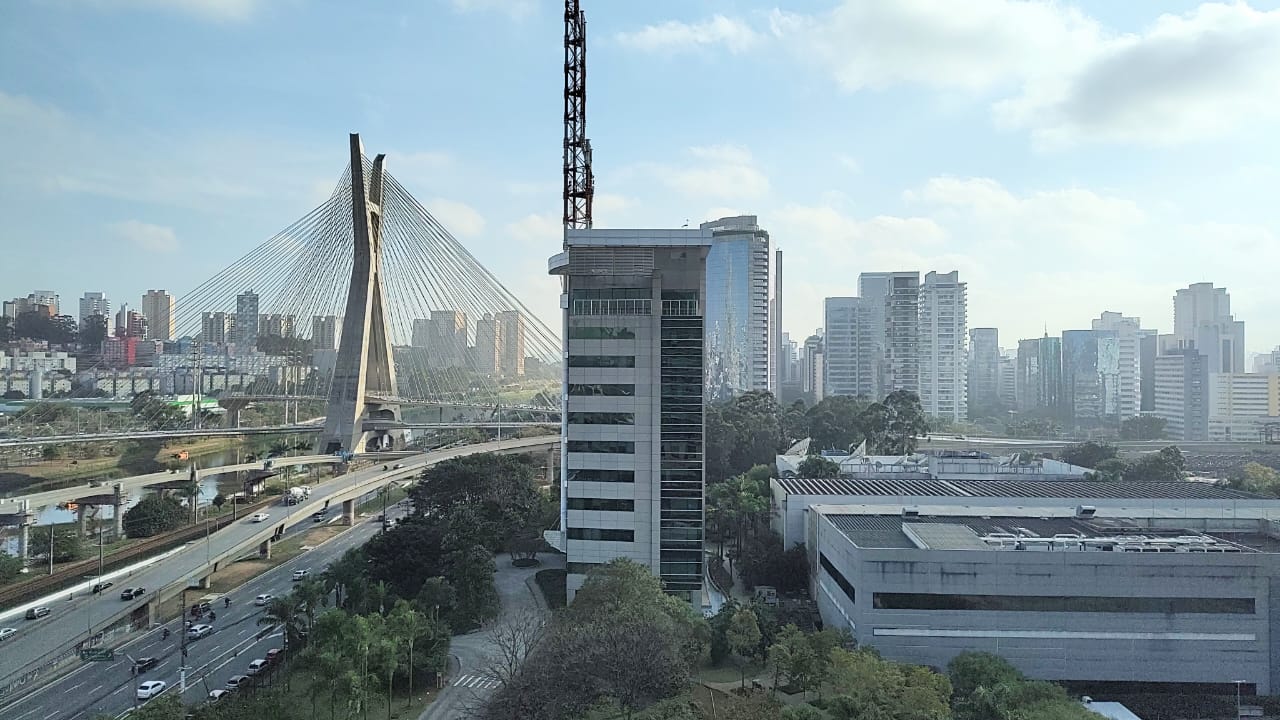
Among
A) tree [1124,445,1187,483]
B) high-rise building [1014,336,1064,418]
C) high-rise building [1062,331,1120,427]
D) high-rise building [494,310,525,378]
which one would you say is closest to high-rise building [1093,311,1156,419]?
high-rise building [1062,331,1120,427]

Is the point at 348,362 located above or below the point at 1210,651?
above

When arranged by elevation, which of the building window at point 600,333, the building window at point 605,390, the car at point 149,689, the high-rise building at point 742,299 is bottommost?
the car at point 149,689

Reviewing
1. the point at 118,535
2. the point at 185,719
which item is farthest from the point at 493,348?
the point at 185,719

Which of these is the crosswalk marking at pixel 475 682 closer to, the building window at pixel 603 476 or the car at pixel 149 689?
the building window at pixel 603 476

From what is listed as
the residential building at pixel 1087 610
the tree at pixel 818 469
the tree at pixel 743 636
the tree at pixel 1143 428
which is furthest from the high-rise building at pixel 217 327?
the tree at pixel 1143 428

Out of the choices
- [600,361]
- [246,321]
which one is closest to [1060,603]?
[600,361]

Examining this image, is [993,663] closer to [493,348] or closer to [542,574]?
[542,574]
